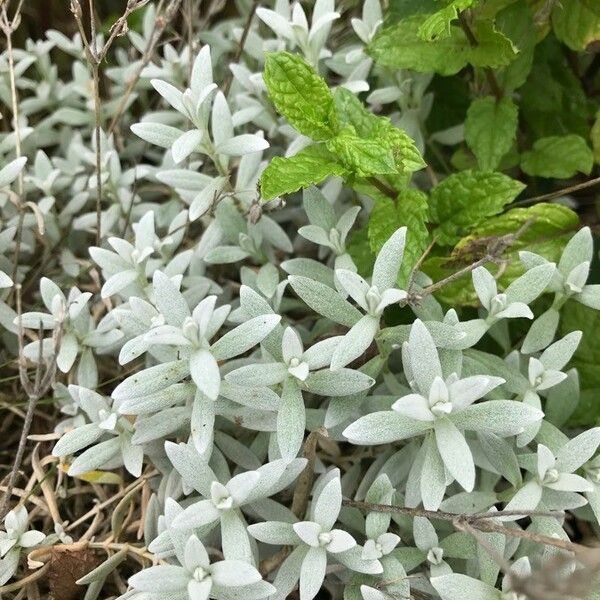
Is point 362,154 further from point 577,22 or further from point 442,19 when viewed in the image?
point 577,22

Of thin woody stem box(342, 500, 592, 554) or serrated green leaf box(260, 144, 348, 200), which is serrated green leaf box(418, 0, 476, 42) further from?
thin woody stem box(342, 500, 592, 554)

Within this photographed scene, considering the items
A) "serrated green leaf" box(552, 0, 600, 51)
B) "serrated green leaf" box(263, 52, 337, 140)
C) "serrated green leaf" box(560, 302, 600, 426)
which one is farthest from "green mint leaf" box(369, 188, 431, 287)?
"serrated green leaf" box(552, 0, 600, 51)

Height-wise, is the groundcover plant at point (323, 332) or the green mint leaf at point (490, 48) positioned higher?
the green mint leaf at point (490, 48)

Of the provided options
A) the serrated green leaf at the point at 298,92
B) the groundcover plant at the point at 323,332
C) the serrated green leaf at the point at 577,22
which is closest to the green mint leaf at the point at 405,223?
the groundcover plant at the point at 323,332

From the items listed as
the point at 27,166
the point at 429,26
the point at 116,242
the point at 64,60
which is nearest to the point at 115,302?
the point at 116,242

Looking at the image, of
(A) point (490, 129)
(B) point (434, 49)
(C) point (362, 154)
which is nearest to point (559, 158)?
(A) point (490, 129)

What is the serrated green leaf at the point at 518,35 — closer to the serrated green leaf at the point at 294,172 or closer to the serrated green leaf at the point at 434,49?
the serrated green leaf at the point at 434,49
